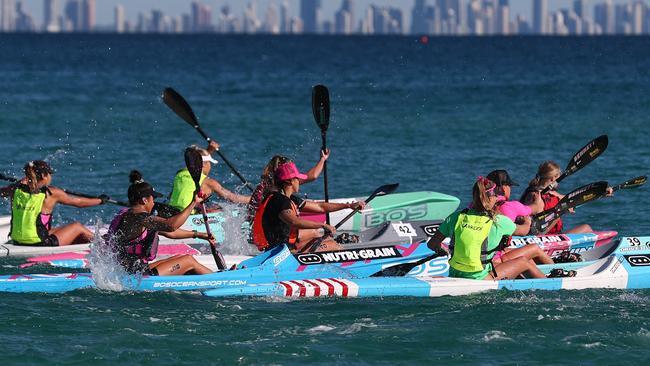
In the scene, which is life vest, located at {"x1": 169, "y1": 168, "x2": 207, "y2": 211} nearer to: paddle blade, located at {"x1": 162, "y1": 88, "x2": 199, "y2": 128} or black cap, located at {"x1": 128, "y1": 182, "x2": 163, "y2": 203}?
paddle blade, located at {"x1": 162, "y1": 88, "x2": 199, "y2": 128}

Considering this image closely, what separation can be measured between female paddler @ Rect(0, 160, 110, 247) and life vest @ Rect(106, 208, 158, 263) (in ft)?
9.90

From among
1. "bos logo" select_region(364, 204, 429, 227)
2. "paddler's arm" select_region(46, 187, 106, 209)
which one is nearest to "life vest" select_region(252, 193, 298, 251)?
"paddler's arm" select_region(46, 187, 106, 209)

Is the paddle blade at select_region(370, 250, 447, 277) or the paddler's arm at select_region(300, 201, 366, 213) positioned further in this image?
the paddler's arm at select_region(300, 201, 366, 213)

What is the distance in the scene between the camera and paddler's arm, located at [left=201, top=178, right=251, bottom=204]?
17.3 m

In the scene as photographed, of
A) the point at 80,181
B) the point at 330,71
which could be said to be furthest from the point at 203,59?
the point at 80,181

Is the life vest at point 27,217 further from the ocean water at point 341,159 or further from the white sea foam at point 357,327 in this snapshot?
the white sea foam at point 357,327

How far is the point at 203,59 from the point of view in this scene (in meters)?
87.2

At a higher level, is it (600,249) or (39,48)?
(39,48)

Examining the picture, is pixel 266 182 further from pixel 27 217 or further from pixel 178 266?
pixel 27 217

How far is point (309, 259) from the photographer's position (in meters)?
14.7

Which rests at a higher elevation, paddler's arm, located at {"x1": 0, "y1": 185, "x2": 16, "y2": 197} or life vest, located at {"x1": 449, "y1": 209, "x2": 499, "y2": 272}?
paddler's arm, located at {"x1": 0, "y1": 185, "x2": 16, "y2": 197}

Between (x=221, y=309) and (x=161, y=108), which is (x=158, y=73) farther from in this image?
(x=221, y=309)

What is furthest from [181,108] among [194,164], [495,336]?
[495,336]

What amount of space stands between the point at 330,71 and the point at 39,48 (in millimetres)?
43173
